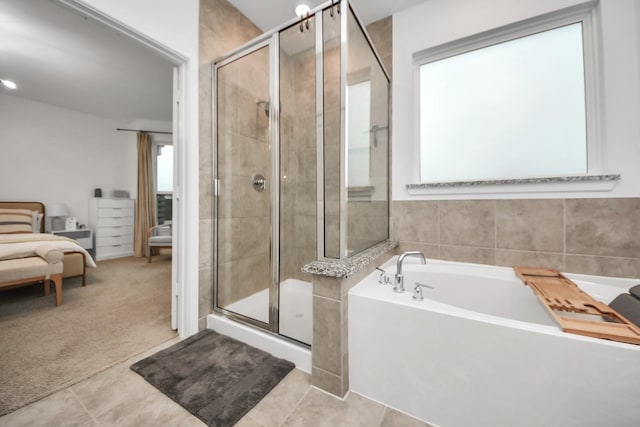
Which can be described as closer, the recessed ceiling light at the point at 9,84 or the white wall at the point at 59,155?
the recessed ceiling light at the point at 9,84

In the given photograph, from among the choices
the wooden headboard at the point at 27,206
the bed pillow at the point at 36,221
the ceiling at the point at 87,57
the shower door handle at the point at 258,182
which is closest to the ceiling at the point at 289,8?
the ceiling at the point at 87,57

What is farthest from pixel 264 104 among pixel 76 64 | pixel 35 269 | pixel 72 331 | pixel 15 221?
pixel 15 221

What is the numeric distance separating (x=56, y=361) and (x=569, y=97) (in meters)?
3.53

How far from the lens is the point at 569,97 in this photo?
4.99ft

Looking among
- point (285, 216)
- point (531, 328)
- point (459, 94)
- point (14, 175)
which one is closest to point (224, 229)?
point (285, 216)

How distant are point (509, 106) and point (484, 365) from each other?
1700 millimetres

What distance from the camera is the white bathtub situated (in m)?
0.74

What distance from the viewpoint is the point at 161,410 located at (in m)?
1.06

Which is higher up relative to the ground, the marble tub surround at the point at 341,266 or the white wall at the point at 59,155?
the white wall at the point at 59,155

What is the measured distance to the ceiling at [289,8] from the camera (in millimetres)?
1906

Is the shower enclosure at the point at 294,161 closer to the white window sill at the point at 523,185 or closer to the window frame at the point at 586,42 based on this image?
the white window sill at the point at 523,185

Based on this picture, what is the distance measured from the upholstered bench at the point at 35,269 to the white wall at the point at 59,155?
8.01 feet

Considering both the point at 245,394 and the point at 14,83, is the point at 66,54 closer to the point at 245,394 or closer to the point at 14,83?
the point at 14,83

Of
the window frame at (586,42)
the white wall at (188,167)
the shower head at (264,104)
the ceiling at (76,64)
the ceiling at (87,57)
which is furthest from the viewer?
the ceiling at (76,64)
